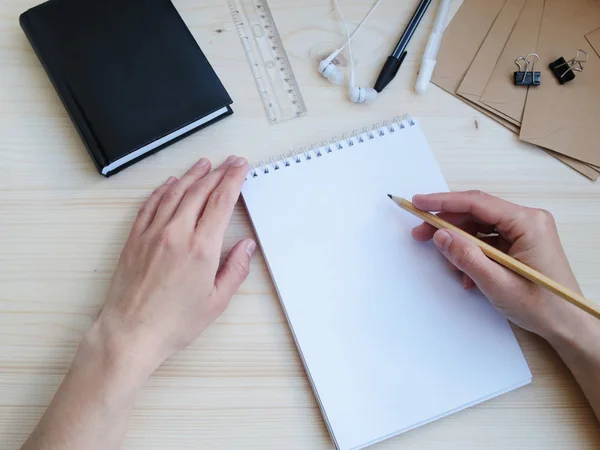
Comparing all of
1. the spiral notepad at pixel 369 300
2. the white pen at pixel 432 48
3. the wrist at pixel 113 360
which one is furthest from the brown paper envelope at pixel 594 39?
the wrist at pixel 113 360

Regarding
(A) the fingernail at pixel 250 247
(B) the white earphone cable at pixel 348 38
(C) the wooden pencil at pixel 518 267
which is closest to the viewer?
(C) the wooden pencil at pixel 518 267

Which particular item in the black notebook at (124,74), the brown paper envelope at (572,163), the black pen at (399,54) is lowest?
the brown paper envelope at (572,163)

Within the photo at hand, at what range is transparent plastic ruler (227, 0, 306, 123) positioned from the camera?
2.52 ft

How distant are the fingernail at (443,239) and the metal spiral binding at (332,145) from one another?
0.19 metres

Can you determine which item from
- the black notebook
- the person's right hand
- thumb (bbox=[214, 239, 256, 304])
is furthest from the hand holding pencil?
the black notebook

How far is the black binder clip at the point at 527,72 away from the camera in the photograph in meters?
0.77

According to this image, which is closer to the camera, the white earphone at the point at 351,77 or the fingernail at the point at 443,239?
the fingernail at the point at 443,239

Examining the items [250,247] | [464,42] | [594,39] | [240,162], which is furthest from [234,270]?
[594,39]

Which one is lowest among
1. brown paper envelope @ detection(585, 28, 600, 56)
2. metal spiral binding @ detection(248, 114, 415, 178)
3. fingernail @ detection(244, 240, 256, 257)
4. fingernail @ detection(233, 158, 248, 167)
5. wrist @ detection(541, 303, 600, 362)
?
wrist @ detection(541, 303, 600, 362)

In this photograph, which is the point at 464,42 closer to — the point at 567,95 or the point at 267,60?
the point at 567,95

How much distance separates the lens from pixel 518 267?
594 mm

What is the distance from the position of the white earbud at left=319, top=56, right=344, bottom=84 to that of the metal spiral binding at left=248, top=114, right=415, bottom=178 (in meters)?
0.09

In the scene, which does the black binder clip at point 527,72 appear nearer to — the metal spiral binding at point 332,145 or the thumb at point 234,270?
the metal spiral binding at point 332,145

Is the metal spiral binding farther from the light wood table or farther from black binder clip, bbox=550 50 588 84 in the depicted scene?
black binder clip, bbox=550 50 588 84
